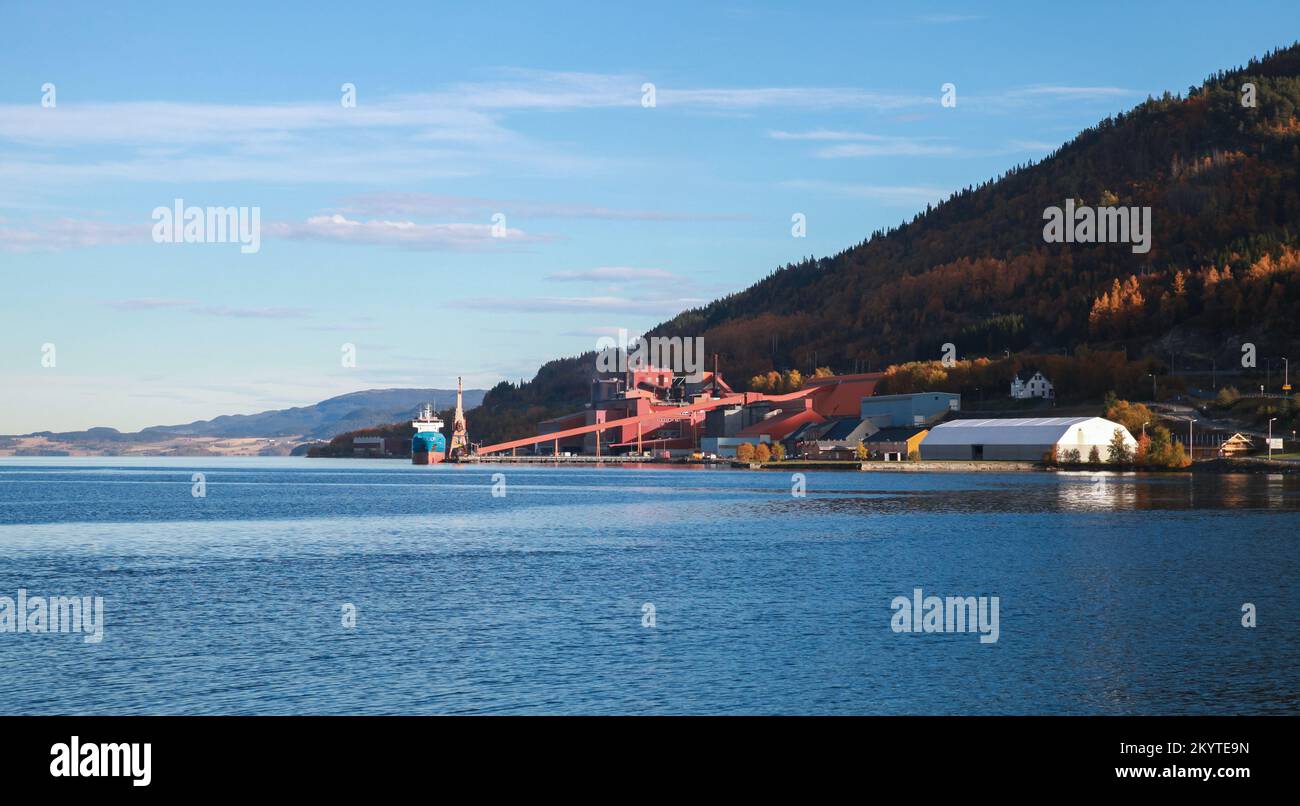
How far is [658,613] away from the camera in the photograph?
38531 millimetres

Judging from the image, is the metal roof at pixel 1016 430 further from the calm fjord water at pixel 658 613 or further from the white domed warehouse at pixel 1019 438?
the calm fjord water at pixel 658 613

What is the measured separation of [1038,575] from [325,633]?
1071 inches

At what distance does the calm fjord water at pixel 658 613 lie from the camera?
27.1 metres

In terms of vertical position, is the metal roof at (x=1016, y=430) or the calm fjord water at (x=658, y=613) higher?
the metal roof at (x=1016, y=430)
